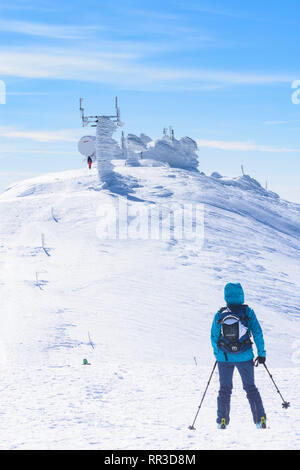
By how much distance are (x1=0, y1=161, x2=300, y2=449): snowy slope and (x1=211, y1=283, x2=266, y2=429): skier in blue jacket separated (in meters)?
0.37

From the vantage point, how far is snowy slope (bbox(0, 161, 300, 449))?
24.7 ft

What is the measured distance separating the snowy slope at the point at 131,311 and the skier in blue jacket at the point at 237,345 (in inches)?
14.5

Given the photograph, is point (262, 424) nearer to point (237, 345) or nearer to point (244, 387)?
point (244, 387)

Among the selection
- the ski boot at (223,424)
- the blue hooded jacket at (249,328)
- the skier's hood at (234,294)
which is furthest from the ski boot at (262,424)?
the skier's hood at (234,294)

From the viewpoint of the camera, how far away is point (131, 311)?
23.8 m

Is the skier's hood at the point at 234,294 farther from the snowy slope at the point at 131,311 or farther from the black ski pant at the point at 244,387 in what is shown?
the snowy slope at the point at 131,311

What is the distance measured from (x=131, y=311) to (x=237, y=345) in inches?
675

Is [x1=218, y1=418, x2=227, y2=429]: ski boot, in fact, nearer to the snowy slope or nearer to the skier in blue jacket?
the skier in blue jacket

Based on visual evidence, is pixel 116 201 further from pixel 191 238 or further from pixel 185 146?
pixel 185 146

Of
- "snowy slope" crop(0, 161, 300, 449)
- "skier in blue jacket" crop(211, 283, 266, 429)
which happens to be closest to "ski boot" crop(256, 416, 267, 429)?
"skier in blue jacket" crop(211, 283, 266, 429)

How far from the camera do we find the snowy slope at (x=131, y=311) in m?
7.54

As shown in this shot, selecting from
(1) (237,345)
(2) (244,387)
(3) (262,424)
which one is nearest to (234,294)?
(1) (237,345)
